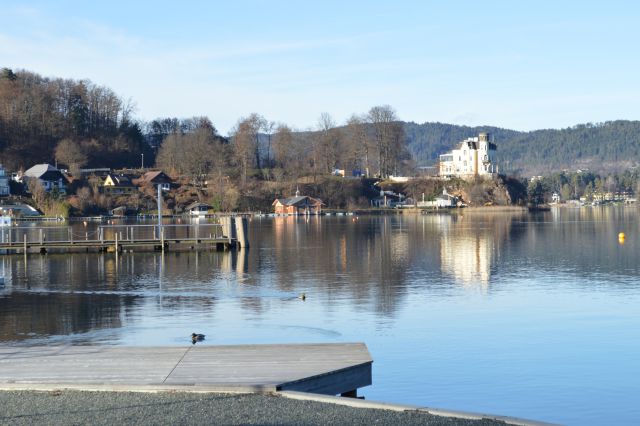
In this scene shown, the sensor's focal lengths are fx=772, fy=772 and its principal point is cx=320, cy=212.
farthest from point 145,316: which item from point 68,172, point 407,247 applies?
point 68,172

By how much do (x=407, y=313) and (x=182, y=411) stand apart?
1476 cm

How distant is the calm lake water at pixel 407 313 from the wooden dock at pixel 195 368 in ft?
5.11

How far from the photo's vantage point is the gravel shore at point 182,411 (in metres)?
10.9

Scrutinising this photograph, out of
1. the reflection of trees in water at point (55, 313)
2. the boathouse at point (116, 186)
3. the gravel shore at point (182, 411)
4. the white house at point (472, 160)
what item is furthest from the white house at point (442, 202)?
the gravel shore at point (182, 411)

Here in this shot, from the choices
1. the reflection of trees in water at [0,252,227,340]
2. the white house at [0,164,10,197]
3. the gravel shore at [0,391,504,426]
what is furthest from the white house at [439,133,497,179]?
the gravel shore at [0,391,504,426]

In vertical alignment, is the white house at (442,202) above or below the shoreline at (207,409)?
above

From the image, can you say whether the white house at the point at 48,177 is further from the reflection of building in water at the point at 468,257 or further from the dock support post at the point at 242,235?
the dock support post at the point at 242,235

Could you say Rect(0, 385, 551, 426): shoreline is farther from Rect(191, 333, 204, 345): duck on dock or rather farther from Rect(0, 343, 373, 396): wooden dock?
Rect(191, 333, 204, 345): duck on dock

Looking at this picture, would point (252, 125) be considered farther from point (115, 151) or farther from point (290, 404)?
point (290, 404)

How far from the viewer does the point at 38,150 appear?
148 metres

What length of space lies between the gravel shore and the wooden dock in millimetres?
387

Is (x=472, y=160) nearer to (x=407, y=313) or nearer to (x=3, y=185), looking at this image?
(x=3, y=185)

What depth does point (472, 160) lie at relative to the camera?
17675 cm

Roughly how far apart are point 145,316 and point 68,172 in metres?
124
